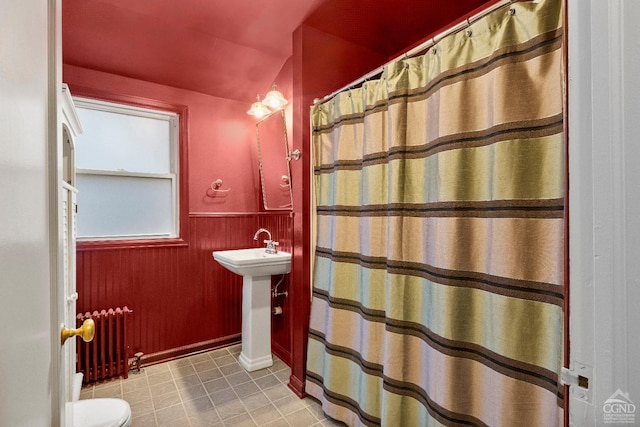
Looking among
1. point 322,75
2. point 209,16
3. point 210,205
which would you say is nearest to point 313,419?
point 210,205

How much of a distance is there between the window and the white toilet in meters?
1.31

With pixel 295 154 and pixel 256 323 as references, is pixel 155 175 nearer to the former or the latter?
pixel 295 154

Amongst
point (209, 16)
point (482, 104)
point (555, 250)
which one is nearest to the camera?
point (555, 250)

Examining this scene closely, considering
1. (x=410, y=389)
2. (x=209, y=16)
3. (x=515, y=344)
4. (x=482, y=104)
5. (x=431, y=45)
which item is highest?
(x=209, y=16)

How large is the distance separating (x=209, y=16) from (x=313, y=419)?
2635 millimetres

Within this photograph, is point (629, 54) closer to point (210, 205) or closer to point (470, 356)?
point (470, 356)

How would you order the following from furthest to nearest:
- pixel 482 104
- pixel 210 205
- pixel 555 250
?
1. pixel 210 205
2. pixel 482 104
3. pixel 555 250

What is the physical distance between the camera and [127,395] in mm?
2021

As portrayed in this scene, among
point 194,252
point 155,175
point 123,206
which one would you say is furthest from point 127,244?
point 155,175

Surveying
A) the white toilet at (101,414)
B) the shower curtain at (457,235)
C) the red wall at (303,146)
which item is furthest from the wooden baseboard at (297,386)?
A: the white toilet at (101,414)

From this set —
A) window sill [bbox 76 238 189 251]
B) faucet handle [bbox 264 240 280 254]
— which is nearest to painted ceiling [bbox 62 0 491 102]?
window sill [bbox 76 238 189 251]

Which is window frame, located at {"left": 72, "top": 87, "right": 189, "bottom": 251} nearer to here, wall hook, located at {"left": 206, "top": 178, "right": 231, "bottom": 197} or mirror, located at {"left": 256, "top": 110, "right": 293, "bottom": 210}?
wall hook, located at {"left": 206, "top": 178, "right": 231, "bottom": 197}

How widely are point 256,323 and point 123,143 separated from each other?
182 centimetres

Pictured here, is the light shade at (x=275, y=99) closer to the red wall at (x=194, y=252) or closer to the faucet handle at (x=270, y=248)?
the red wall at (x=194, y=252)
